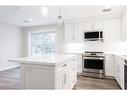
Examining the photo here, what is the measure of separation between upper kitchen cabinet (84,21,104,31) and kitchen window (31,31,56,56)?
2156mm

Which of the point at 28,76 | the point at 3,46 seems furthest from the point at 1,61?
the point at 28,76

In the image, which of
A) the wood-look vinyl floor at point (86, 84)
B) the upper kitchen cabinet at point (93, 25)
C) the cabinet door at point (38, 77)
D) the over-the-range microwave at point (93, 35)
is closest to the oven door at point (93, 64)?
the wood-look vinyl floor at point (86, 84)

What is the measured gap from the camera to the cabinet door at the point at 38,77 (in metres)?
1.84

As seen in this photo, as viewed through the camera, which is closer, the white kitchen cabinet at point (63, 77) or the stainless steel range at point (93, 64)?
the white kitchen cabinet at point (63, 77)

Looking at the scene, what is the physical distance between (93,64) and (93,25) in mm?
1556

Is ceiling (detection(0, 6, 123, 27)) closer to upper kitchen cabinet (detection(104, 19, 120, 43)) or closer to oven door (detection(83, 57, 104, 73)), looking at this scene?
upper kitchen cabinet (detection(104, 19, 120, 43))

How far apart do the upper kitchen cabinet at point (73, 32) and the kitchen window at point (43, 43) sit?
1379 millimetres

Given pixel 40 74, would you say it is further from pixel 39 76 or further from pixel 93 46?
pixel 93 46

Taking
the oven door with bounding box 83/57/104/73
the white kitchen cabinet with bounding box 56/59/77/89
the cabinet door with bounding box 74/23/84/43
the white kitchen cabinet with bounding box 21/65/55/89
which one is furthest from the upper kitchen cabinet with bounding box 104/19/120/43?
the white kitchen cabinet with bounding box 21/65/55/89

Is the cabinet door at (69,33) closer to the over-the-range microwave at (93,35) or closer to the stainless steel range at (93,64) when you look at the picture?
the over-the-range microwave at (93,35)
